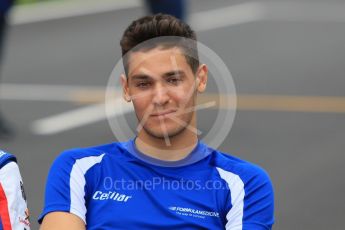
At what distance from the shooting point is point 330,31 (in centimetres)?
1669

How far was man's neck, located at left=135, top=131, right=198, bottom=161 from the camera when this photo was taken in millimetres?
5508

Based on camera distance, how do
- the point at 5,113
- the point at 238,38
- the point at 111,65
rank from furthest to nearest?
the point at 238,38
the point at 111,65
the point at 5,113

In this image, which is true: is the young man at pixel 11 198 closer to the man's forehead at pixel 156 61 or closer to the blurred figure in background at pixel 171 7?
the man's forehead at pixel 156 61

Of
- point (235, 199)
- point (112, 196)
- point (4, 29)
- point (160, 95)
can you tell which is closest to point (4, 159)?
point (112, 196)

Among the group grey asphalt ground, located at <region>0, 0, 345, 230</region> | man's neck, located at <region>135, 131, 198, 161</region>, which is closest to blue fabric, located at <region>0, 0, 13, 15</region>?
grey asphalt ground, located at <region>0, 0, 345, 230</region>

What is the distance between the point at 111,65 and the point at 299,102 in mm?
2749

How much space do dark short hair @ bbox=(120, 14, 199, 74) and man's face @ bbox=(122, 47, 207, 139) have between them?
0.06 m

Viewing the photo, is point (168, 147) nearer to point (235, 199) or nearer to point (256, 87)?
point (235, 199)

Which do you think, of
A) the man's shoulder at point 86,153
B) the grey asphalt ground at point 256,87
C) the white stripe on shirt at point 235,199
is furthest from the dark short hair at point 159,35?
the grey asphalt ground at point 256,87

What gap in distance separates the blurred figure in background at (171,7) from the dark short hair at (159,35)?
221 inches

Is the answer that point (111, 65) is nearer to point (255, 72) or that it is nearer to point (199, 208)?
point (255, 72)

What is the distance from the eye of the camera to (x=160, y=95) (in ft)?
17.5

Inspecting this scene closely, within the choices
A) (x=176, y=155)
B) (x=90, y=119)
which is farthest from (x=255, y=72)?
(x=176, y=155)

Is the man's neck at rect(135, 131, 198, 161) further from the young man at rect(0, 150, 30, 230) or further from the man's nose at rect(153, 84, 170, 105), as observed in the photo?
the young man at rect(0, 150, 30, 230)
